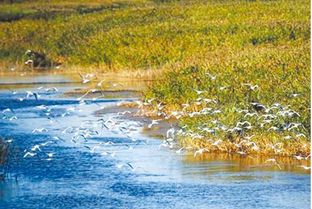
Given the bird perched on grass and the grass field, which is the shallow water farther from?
the bird perched on grass

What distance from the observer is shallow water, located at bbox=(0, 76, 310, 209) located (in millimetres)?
20109

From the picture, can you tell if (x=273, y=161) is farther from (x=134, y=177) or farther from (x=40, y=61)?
(x=40, y=61)

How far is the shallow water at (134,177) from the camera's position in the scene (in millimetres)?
20109

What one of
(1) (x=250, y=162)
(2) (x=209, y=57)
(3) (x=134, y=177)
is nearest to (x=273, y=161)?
(1) (x=250, y=162)

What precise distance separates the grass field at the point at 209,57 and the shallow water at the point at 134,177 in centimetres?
66

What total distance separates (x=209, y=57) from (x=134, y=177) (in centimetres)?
1586

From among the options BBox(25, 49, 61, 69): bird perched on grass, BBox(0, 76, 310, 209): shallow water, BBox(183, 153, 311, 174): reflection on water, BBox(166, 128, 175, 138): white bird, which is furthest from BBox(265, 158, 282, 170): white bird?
BBox(25, 49, 61, 69): bird perched on grass

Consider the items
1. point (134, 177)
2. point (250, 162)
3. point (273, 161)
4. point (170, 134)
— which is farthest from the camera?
point (170, 134)

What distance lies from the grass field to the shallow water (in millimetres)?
662

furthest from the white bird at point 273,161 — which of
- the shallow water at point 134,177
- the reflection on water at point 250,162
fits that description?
the shallow water at point 134,177

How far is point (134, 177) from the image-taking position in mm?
22625

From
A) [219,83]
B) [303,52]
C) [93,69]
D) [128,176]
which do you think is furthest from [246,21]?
[128,176]

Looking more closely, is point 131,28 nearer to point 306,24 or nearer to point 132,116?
point 306,24

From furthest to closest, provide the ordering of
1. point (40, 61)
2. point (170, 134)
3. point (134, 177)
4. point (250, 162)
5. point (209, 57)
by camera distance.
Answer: point (40, 61) < point (209, 57) < point (170, 134) < point (250, 162) < point (134, 177)
